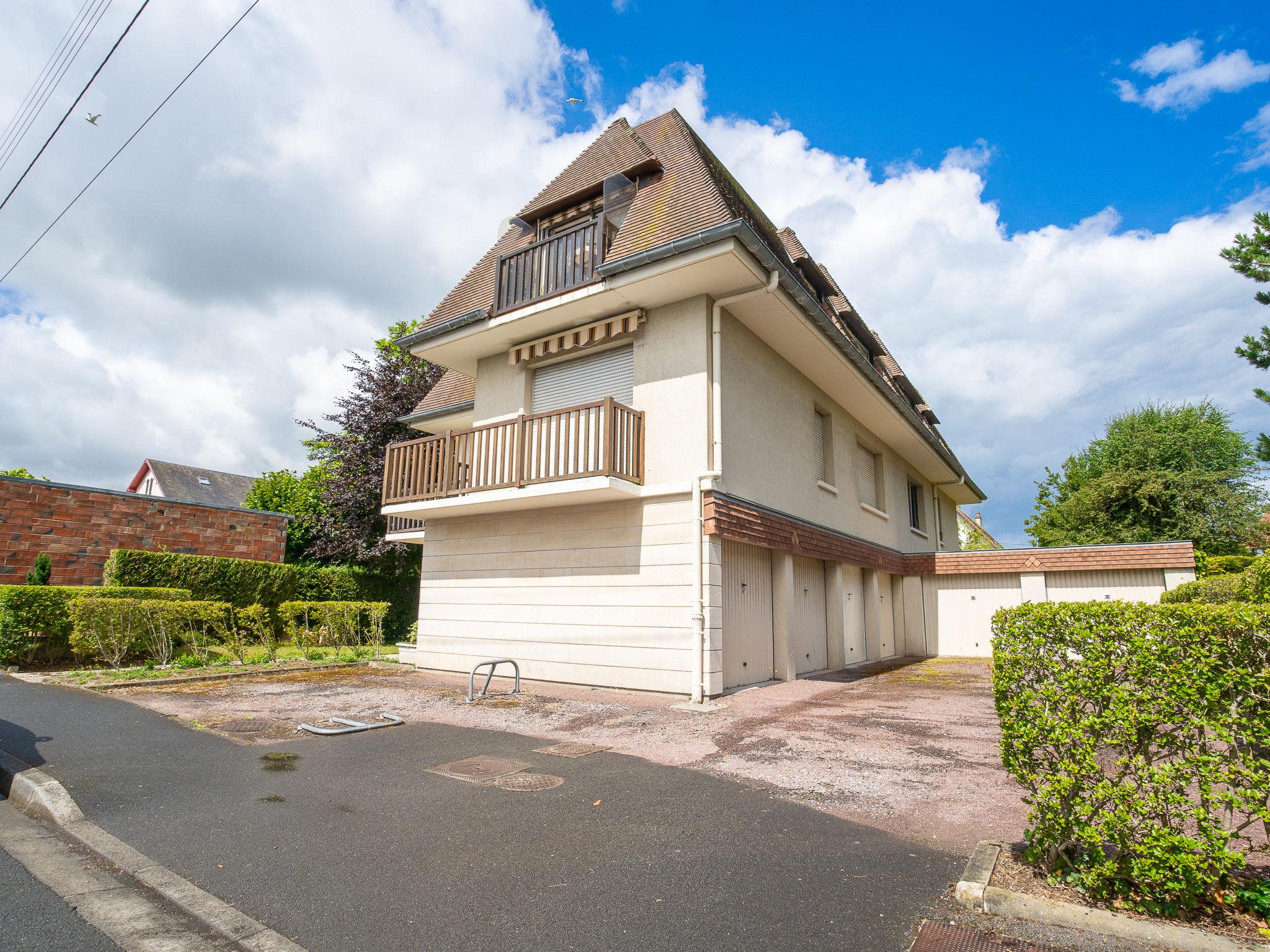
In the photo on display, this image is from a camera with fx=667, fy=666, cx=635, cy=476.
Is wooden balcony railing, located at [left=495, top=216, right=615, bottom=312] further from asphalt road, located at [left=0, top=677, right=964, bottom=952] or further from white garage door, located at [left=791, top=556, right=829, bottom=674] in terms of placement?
asphalt road, located at [left=0, top=677, right=964, bottom=952]

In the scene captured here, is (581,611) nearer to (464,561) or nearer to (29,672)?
(464,561)

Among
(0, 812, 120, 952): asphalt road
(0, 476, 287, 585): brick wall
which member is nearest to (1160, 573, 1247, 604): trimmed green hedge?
(0, 812, 120, 952): asphalt road

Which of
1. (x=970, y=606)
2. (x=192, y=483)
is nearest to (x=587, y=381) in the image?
(x=970, y=606)

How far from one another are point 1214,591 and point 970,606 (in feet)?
25.0

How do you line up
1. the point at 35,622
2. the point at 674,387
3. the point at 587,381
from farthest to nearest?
the point at 35,622 < the point at 587,381 < the point at 674,387

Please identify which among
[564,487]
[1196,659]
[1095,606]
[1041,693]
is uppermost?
[564,487]

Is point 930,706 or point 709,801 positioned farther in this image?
point 930,706

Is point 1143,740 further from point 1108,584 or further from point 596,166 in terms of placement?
point 1108,584

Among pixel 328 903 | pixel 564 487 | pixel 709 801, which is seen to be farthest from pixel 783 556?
pixel 328 903

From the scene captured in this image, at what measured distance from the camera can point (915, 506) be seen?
21.2 meters

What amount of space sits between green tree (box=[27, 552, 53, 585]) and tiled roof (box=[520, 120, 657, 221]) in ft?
41.8

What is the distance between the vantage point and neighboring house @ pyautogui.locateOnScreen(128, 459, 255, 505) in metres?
40.3

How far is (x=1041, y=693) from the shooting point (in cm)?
321

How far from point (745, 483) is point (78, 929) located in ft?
28.0
